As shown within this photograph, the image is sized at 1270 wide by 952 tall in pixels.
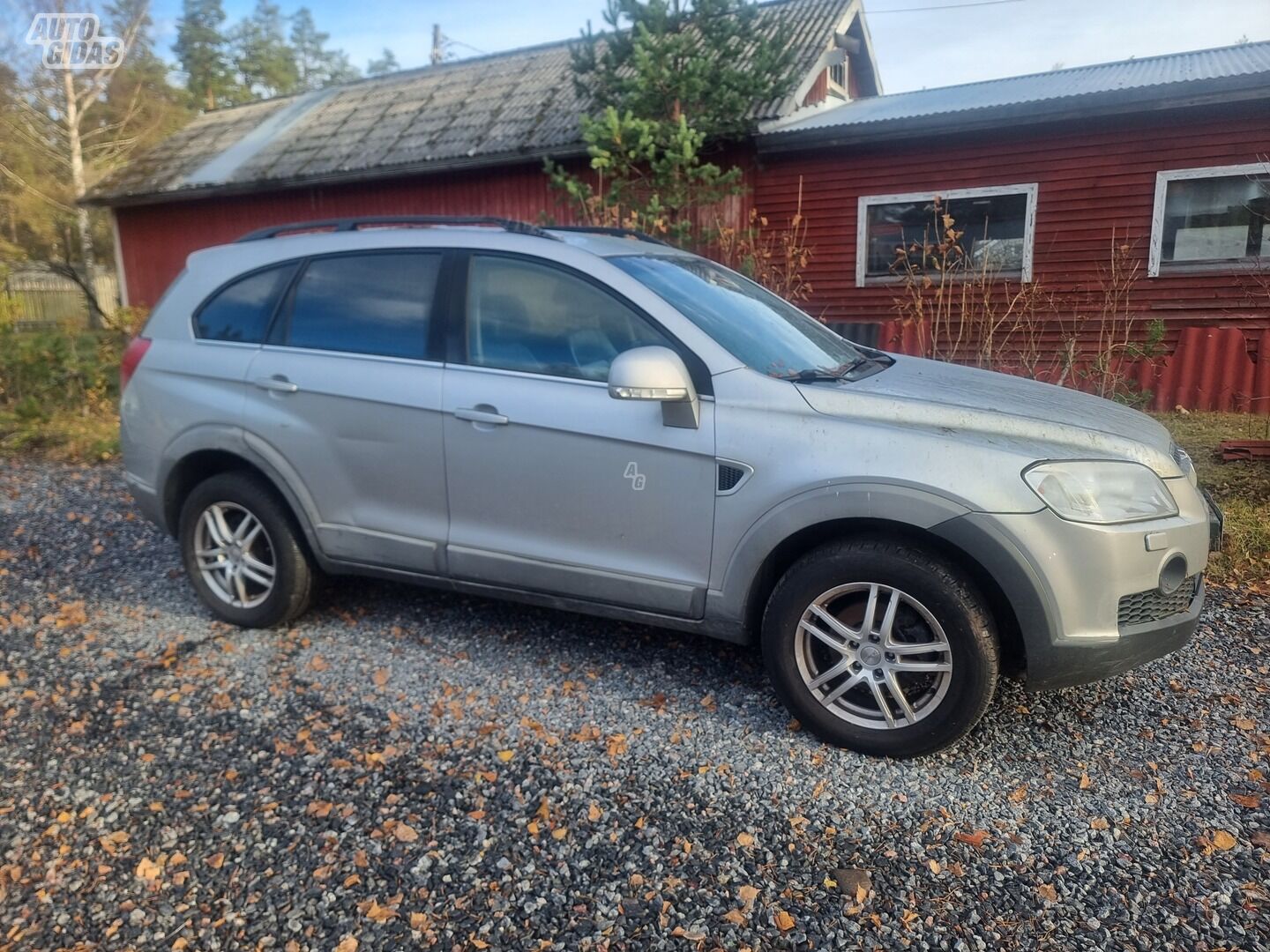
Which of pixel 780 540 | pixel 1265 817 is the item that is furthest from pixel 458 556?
pixel 1265 817

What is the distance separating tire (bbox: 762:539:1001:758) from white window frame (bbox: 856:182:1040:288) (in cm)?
824

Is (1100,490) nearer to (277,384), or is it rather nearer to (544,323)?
(544,323)

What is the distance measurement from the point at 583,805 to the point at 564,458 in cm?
125

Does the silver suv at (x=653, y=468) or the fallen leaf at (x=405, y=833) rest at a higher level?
the silver suv at (x=653, y=468)

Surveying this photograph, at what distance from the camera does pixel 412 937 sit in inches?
88.4

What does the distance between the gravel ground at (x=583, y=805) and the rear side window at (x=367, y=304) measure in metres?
1.41

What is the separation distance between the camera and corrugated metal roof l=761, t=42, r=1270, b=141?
9.13 meters

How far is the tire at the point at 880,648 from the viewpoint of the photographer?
2.78m

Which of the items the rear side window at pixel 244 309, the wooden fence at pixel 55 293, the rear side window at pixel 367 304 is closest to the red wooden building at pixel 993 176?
the rear side window at pixel 367 304

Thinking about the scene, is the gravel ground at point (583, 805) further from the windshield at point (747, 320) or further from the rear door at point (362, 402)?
the windshield at point (747, 320)

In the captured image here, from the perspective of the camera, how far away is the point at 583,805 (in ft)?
9.09

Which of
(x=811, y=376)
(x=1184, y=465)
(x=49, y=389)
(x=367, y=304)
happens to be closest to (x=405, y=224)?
(x=367, y=304)

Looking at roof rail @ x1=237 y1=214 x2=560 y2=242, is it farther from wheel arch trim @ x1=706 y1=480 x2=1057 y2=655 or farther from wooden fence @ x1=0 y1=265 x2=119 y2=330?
wooden fence @ x1=0 y1=265 x2=119 y2=330

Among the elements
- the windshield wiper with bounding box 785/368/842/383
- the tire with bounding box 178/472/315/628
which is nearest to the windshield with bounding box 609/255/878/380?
the windshield wiper with bounding box 785/368/842/383
